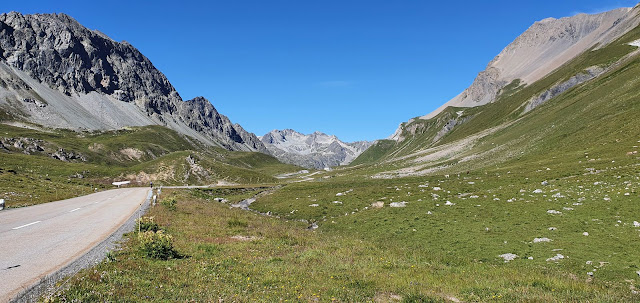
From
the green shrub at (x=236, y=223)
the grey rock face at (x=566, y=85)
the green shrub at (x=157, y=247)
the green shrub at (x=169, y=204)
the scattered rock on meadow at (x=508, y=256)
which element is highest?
the grey rock face at (x=566, y=85)

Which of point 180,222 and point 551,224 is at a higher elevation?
point 180,222

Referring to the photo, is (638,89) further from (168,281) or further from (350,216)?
(168,281)

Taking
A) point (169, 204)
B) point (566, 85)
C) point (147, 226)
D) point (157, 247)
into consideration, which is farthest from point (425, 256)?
point (566, 85)

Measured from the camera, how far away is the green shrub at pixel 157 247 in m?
18.8

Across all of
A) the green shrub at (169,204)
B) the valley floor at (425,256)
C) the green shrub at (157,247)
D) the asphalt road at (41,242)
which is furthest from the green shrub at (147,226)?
the green shrub at (169,204)

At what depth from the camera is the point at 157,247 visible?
18.9 meters

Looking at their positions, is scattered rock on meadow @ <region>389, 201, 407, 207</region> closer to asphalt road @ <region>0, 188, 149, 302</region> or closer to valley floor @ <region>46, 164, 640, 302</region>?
valley floor @ <region>46, 164, 640, 302</region>

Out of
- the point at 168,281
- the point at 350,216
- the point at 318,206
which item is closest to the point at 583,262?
the point at 168,281

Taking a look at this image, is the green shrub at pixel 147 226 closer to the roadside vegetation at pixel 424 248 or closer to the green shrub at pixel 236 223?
the roadside vegetation at pixel 424 248

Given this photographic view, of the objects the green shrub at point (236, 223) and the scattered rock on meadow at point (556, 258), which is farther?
the green shrub at point (236, 223)

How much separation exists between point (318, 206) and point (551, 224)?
111 ft

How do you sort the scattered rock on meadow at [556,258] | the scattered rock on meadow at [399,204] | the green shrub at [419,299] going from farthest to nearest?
the scattered rock on meadow at [399,204], the scattered rock on meadow at [556,258], the green shrub at [419,299]

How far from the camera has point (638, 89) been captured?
83.2 meters

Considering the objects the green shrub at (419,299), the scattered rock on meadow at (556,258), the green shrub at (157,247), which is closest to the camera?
the green shrub at (419,299)
